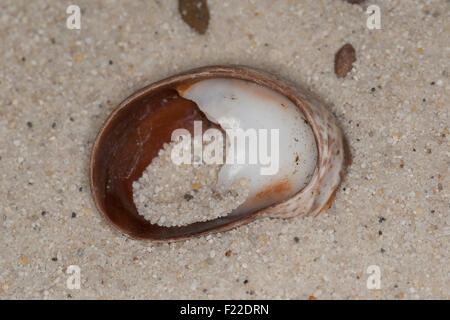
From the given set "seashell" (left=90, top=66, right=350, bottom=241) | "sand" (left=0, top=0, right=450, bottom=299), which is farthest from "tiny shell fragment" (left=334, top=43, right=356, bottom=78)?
"seashell" (left=90, top=66, right=350, bottom=241)

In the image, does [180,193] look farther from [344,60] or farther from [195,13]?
[344,60]

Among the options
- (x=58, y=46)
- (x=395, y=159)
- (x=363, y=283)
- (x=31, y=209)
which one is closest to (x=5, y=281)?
(x=31, y=209)

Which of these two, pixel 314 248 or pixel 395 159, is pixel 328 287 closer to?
pixel 314 248

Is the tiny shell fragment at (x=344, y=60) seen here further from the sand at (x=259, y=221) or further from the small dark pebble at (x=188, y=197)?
the small dark pebble at (x=188, y=197)

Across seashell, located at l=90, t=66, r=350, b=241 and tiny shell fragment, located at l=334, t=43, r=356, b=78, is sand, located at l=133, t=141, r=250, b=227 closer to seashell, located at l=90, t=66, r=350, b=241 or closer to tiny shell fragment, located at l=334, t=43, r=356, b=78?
seashell, located at l=90, t=66, r=350, b=241

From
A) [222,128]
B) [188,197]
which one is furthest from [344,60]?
[188,197]
